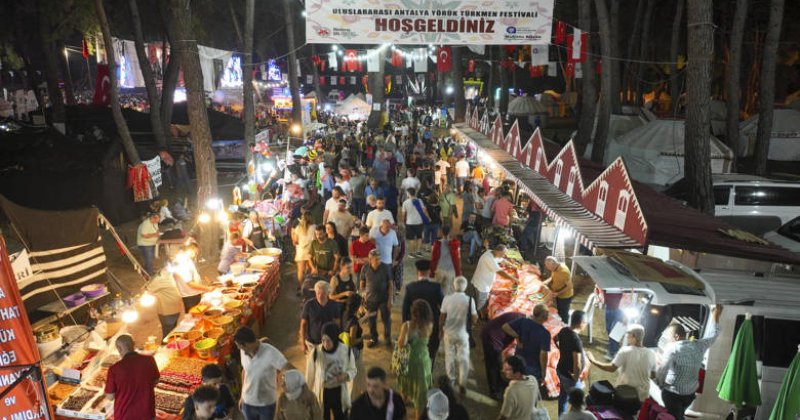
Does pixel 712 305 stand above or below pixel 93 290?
above

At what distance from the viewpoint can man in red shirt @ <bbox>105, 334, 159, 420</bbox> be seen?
5.02 m

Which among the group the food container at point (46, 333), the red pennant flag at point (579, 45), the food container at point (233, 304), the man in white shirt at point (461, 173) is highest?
the red pennant flag at point (579, 45)

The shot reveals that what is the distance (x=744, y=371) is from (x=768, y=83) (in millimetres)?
14747

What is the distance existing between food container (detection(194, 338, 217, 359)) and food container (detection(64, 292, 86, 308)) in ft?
9.33

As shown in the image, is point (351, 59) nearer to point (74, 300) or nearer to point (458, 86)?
point (458, 86)

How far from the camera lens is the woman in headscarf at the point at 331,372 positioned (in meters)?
5.21

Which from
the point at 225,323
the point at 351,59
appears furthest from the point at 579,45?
the point at 351,59

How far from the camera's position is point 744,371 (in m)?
5.37

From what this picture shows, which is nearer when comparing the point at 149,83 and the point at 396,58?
the point at 149,83

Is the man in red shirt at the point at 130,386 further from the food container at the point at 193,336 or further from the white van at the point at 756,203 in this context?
the white van at the point at 756,203

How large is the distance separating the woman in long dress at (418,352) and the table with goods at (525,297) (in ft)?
6.25

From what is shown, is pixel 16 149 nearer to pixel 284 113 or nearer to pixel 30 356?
pixel 30 356

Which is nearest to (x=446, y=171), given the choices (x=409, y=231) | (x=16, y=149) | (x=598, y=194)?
(x=409, y=231)

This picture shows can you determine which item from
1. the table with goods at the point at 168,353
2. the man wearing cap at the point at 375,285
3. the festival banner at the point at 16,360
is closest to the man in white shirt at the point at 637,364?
the man wearing cap at the point at 375,285
